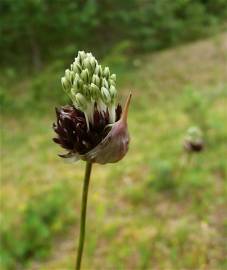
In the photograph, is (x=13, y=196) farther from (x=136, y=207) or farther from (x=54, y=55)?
(x=54, y=55)

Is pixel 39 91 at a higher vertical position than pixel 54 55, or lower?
higher

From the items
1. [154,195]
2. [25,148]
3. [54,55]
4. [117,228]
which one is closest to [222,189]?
[154,195]

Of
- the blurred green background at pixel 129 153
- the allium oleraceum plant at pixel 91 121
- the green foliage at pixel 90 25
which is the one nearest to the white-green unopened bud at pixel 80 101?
the allium oleraceum plant at pixel 91 121

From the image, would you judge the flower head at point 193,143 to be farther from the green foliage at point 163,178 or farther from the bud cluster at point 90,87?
the bud cluster at point 90,87

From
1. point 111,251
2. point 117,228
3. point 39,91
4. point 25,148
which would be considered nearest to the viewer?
point 111,251

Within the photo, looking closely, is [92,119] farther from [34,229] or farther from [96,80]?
[34,229]

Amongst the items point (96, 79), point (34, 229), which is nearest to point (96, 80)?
point (96, 79)
